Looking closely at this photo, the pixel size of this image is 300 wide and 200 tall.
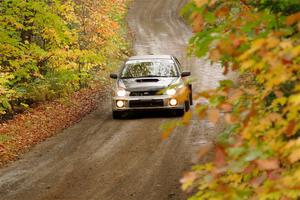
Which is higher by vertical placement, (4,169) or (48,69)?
(48,69)

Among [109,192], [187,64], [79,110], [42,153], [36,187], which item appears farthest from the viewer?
[187,64]

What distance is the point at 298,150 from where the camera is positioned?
286 centimetres

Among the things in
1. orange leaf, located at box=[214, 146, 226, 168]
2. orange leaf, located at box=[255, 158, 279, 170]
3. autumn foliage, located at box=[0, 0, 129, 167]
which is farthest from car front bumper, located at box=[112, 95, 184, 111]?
orange leaf, located at box=[255, 158, 279, 170]

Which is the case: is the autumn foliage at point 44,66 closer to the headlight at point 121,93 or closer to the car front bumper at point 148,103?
the headlight at point 121,93

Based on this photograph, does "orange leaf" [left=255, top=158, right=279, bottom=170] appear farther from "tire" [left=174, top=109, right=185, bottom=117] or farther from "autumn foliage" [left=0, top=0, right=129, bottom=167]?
"tire" [left=174, top=109, right=185, bottom=117]

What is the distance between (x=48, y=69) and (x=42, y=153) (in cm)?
772

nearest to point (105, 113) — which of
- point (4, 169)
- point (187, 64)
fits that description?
point (4, 169)

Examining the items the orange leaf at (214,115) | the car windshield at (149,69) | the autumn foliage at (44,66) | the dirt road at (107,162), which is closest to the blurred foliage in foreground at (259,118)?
the orange leaf at (214,115)

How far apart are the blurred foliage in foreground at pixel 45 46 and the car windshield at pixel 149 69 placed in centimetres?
158

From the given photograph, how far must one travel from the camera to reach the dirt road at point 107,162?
872 centimetres

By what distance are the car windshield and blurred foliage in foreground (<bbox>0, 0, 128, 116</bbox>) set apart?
1.58 metres

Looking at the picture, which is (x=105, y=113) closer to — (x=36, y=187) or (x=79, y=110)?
(x=79, y=110)

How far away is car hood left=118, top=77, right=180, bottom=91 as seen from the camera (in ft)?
48.2

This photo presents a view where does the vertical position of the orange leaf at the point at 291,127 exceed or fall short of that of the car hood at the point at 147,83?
Result: it exceeds it
